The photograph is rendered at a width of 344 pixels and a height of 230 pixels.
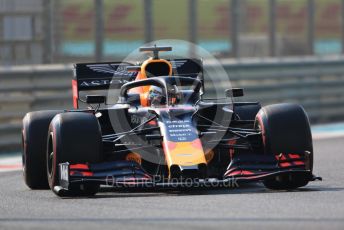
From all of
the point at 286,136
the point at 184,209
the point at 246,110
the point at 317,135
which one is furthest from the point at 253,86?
the point at 184,209

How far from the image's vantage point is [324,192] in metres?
10.5

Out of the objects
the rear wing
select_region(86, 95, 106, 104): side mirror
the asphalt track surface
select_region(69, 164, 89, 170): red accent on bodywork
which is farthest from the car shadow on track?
the rear wing

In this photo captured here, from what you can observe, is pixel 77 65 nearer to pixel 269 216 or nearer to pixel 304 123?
pixel 304 123

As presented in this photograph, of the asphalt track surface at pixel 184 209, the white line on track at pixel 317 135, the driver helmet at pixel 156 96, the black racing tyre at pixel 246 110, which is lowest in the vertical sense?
the white line on track at pixel 317 135

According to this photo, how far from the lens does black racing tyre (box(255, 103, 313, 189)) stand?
Result: 11.0 m

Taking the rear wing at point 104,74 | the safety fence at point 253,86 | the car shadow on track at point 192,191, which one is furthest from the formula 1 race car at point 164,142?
the safety fence at point 253,86

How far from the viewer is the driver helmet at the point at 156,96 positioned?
38.8ft

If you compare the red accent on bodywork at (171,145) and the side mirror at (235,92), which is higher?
the side mirror at (235,92)

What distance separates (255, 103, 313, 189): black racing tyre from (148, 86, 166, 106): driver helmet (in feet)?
3.74

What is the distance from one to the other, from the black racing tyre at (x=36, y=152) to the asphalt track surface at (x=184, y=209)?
0.73 ft

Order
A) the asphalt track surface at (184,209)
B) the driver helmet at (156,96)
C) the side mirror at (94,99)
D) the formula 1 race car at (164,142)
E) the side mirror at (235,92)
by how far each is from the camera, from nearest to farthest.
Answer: the asphalt track surface at (184,209) → the formula 1 race car at (164,142) → the side mirror at (94,99) → the driver helmet at (156,96) → the side mirror at (235,92)

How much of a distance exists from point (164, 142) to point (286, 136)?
1.23 m

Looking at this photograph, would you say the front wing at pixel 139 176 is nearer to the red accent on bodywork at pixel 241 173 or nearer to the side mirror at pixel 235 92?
the red accent on bodywork at pixel 241 173

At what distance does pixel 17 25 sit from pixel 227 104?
560cm
